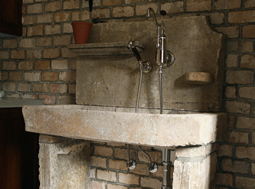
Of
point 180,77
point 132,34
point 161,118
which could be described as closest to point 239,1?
point 180,77

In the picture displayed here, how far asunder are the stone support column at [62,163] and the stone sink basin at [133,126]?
19cm

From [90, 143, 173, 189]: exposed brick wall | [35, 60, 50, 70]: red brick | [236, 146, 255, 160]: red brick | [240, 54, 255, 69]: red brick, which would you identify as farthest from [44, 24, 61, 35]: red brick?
[236, 146, 255, 160]: red brick

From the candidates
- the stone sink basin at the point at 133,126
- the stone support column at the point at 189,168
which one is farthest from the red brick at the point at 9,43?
the stone support column at the point at 189,168

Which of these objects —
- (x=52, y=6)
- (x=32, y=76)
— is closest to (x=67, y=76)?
(x=32, y=76)

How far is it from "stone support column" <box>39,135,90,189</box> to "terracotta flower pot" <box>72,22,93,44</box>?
0.71m

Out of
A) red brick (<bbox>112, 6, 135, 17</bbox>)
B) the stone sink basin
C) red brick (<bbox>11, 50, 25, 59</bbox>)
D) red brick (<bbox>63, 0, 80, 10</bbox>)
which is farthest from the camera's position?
red brick (<bbox>11, 50, 25, 59</bbox>)

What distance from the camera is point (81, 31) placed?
1.80m

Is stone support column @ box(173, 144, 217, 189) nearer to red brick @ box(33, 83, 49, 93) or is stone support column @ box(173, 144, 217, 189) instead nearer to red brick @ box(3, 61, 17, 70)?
red brick @ box(33, 83, 49, 93)

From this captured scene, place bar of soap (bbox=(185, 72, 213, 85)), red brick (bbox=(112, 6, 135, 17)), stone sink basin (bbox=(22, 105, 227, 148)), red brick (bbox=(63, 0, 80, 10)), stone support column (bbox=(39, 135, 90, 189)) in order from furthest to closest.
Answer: red brick (bbox=(63, 0, 80, 10)) < red brick (bbox=(112, 6, 135, 17)) < stone support column (bbox=(39, 135, 90, 189)) < bar of soap (bbox=(185, 72, 213, 85)) < stone sink basin (bbox=(22, 105, 227, 148))

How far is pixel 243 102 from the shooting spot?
1.57 meters

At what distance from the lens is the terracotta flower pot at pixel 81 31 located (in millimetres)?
1792

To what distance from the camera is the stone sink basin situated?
3.67ft

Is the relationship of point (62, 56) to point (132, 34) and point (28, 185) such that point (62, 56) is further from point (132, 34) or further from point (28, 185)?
point (28, 185)

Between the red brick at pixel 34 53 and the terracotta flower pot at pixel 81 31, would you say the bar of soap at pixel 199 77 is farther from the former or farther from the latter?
the red brick at pixel 34 53
